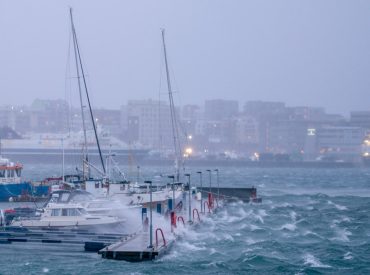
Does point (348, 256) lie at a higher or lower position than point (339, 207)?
lower

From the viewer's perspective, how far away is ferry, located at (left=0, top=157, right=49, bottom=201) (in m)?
47.1

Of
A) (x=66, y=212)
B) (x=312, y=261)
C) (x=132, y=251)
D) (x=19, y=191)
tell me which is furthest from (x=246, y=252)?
(x=19, y=191)

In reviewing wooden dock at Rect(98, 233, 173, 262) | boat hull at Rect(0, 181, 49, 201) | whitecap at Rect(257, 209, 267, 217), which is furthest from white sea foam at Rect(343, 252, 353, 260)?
boat hull at Rect(0, 181, 49, 201)

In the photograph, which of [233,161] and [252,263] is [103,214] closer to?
[252,263]

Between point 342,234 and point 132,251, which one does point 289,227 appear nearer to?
point 342,234

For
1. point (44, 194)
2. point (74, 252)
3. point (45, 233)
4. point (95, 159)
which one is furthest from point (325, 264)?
point (95, 159)

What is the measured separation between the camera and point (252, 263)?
25.9 metres

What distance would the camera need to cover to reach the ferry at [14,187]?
47125 mm

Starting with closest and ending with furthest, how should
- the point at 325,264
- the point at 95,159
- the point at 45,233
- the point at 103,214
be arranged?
the point at 325,264, the point at 45,233, the point at 103,214, the point at 95,159

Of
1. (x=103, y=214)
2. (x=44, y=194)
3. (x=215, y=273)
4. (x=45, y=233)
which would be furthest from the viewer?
(x=44, y=194)

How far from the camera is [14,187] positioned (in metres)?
47.8

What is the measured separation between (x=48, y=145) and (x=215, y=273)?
109 meters

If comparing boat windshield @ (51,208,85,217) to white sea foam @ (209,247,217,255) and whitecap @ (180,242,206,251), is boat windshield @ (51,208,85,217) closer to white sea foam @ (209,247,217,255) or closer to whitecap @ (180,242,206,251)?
whitecap @ (180,242,206,251)

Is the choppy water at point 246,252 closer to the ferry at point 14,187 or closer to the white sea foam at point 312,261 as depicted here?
the white sea foam at point 312,261
